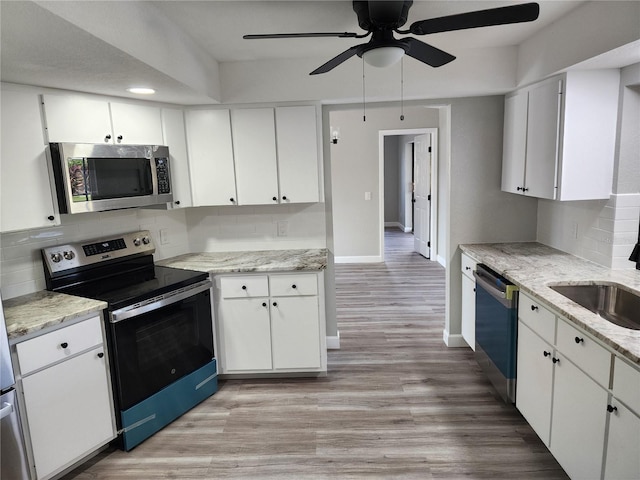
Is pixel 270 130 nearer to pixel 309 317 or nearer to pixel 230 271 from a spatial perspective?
pixel 230 271

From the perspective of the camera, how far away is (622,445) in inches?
61.0

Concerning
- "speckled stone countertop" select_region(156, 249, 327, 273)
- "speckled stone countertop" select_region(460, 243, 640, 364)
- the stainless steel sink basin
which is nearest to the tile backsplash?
"speckled stone countertop" select_region(156, 249, 327, 273)

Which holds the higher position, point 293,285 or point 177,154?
point 177,154

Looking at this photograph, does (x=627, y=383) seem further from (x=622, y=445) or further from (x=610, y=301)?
(x=610, y=301)

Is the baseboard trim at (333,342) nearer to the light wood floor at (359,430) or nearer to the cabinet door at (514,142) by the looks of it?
the light wood floor at (359,430)

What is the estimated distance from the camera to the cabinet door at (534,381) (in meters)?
2.13

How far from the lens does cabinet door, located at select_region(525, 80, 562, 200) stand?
255 centimetres

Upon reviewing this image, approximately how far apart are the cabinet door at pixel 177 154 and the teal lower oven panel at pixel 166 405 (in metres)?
1.27

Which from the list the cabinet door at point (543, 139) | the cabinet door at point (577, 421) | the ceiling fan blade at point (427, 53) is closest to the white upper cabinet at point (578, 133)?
the cabinet door at point (543, 139)

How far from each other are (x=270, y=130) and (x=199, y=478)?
238cm

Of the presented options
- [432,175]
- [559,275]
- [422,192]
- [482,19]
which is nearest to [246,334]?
[559,275]

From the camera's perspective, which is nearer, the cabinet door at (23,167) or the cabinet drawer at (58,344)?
the cabinet drawer at (58,344)

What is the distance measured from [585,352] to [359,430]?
1.38 metres

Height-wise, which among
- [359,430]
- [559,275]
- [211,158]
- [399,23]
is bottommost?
[359,430]
